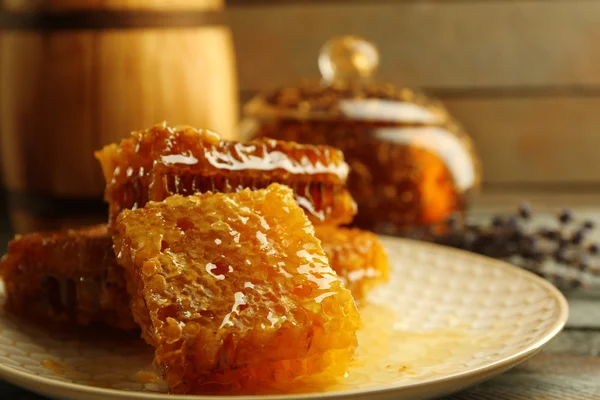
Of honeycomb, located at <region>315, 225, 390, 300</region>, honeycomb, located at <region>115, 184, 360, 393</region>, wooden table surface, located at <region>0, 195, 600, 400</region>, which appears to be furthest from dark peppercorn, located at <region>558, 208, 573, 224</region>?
honeycomb, located at <region>115, 184, 360, 393</region>

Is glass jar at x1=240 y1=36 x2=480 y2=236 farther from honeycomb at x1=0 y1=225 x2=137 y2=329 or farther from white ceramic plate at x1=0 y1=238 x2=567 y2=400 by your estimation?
honeycomb at x1=0 y1=225 x2=137 y2=329

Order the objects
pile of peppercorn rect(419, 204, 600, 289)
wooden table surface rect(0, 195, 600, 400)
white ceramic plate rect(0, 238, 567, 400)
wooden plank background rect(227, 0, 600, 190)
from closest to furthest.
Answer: white ceramic plate rect(0, 238, 567, 400)
wooden table surface rect(0, 195, 600, 400)
pile of peppercorn rect(419, 204, 600, 289)
wooden plank background rect(227, 0, 600, 190)

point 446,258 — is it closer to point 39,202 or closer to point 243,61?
point 39,202

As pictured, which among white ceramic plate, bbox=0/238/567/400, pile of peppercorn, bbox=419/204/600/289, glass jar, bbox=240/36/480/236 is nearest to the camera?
white ceramic plate, bbox=0/238/567/400

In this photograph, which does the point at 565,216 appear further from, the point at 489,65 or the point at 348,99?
the point at 489,65

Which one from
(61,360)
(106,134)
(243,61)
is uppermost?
(243,61)

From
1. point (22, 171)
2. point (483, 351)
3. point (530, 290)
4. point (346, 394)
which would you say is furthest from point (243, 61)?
point (346, 394)
